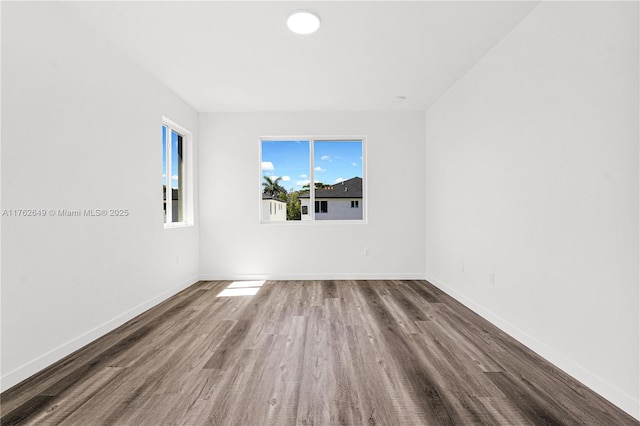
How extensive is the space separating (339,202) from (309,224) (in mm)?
603

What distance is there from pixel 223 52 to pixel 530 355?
3714mm

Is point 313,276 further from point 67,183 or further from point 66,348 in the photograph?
point 67,183

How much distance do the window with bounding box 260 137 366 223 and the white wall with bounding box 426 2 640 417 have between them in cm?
194

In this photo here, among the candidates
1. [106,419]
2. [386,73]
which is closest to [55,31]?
[106,419]

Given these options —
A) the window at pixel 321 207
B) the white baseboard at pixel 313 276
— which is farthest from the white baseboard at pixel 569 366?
the window at pixel 321 207

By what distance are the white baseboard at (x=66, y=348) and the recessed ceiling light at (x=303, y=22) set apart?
9.97 feet

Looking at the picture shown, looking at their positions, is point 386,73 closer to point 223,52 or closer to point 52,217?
point 223,52

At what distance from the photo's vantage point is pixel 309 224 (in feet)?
16.0

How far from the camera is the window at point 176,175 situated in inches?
159

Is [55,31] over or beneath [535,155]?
over

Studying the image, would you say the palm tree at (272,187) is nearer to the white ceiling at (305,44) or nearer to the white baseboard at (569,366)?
the white ceiling at (305,44)

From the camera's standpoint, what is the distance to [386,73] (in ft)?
11.3

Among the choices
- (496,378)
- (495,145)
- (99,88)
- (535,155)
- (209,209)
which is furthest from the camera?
(209,209)

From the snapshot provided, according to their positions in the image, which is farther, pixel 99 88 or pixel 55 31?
pixel 99 88
